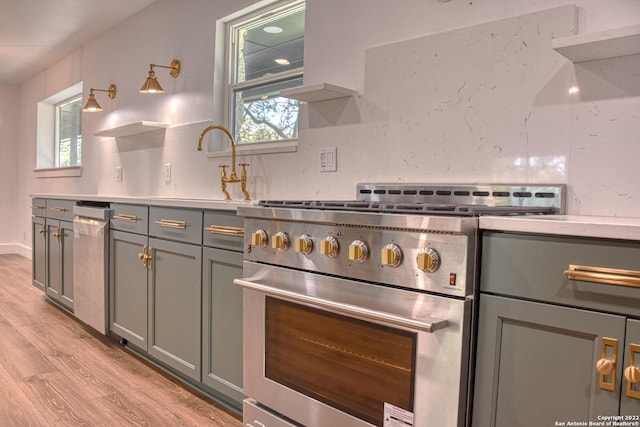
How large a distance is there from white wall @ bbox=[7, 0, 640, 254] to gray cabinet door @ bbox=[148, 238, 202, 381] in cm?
61

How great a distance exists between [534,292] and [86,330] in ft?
10.3

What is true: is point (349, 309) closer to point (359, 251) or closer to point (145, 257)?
point (359, 251)

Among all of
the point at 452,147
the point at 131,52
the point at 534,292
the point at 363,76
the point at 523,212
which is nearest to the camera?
the point at 534,292

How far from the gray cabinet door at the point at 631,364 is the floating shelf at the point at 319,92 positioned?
146 centimetres

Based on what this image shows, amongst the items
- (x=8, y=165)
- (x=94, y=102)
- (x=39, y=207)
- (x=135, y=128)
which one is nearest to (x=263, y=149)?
(x=135, y=128)

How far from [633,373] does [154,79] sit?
310cm

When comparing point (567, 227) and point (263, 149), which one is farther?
point (263, 149)

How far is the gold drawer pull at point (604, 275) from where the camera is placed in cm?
95

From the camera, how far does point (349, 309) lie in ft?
4.31

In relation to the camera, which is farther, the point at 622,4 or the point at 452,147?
the point at 452,147

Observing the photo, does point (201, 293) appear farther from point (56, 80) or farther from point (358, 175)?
point (56, 80)

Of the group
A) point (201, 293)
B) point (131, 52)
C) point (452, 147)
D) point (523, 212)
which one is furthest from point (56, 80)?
point (523, 212)

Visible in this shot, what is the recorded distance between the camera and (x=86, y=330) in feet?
10.8

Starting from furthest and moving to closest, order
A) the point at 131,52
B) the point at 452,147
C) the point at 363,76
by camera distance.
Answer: the point at 131,52 < the point at 363,76 < the point at 452,147
